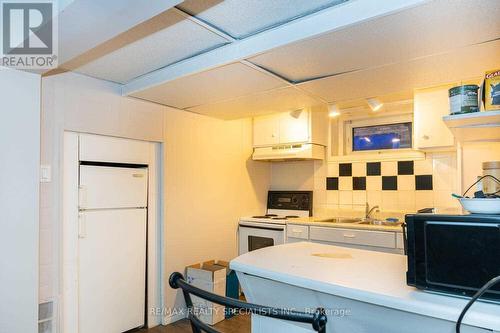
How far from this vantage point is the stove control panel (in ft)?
13.1

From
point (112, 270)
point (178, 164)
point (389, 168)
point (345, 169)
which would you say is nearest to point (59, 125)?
point (178, 164)

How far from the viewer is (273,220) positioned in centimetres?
363

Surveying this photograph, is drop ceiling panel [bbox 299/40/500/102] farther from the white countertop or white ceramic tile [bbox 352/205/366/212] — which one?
white ceramic tile [bbox 352/205/366/212]

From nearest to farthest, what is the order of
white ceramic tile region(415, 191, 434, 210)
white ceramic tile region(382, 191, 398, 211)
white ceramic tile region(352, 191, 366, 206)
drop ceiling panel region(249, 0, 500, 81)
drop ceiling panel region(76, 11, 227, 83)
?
drop ceiling panel region(249, 0, 500, 81) < drop ceiling panel region(76, 11, 227, 83) < white ceramic tile region(415, 191, 434, 210) < white ceramic tile region(382, 191, 398, 211) < white ceramic tile region(352, 191, 366, 206)

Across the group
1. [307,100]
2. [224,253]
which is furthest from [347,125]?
[224,253]

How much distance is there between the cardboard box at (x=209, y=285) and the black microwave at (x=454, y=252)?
2211mm

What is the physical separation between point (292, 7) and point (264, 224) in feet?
8.29

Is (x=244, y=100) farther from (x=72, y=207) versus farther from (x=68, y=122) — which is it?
(x=72, y=207)

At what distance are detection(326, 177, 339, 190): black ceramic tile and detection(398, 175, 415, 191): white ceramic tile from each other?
69 centimetres

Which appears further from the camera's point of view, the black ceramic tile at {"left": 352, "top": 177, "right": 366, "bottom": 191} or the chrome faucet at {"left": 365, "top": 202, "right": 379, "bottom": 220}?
the black ceramic tile at {"left": 352, "top": 177, "right": 366, "bottom": 191}

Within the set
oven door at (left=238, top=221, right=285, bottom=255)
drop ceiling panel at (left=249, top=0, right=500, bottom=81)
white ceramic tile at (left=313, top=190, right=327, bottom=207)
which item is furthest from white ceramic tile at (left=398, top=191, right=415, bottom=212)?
drop ceiling panel at (left=249, top=0, right=500, bottom=81)

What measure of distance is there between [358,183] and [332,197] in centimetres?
36

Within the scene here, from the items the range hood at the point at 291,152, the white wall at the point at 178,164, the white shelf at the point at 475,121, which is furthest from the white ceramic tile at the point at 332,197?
the white shelf at the point at 475,121

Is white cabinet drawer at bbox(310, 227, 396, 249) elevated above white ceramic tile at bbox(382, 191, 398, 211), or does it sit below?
below
